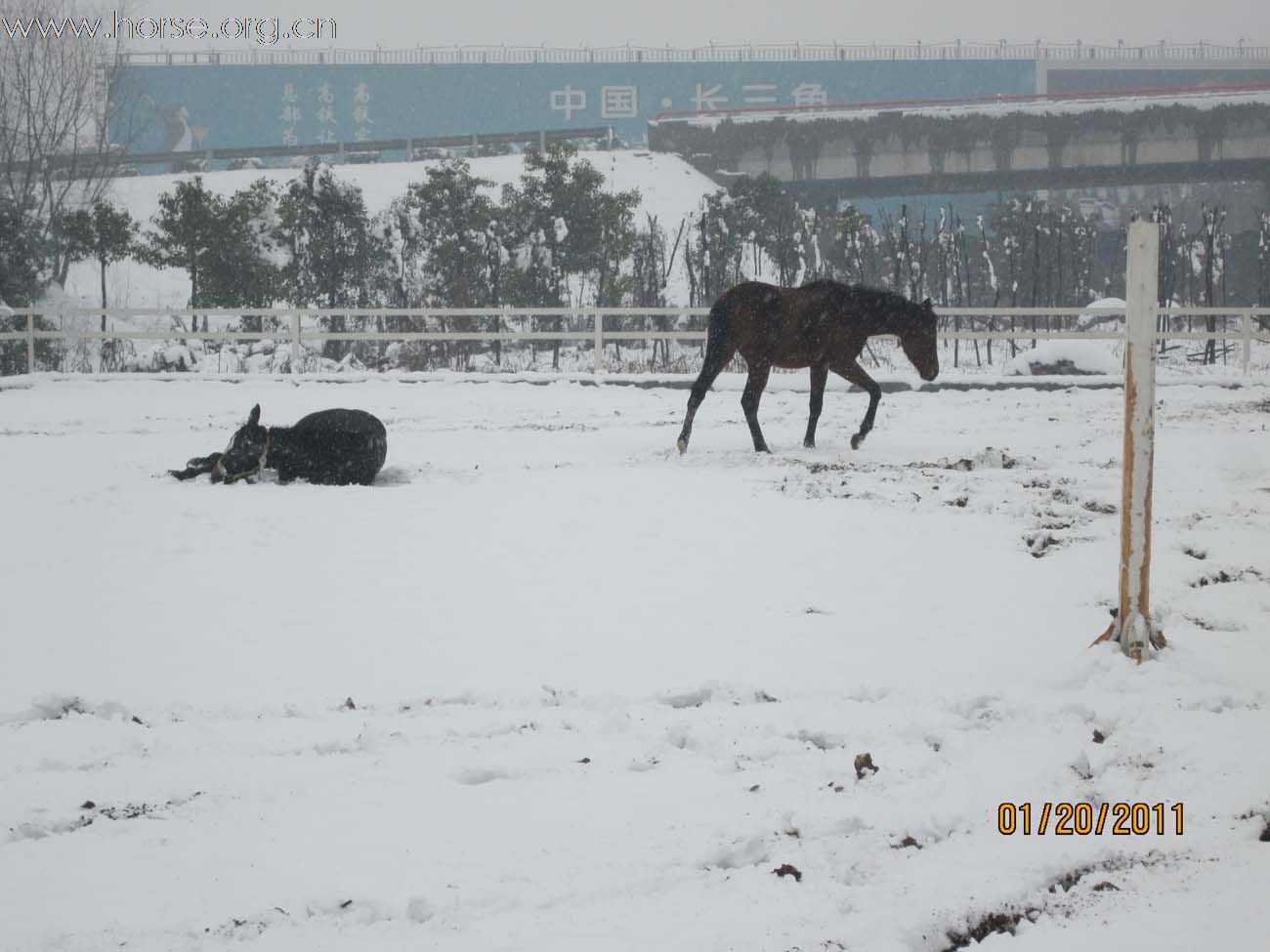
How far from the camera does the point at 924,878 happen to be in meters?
2.82

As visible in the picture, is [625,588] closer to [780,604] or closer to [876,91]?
[780,604]

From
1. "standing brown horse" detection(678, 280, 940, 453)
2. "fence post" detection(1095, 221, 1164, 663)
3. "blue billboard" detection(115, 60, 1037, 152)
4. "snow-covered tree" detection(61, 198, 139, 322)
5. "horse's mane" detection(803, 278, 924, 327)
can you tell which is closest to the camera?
"fence post" detection(1095, 221, 1164, 663)

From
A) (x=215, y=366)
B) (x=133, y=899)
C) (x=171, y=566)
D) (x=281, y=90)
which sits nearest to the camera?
(x=133, y=899)

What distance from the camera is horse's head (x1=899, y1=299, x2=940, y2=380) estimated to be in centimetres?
1065

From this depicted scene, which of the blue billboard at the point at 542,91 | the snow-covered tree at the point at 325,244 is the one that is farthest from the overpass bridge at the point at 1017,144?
the snow-covered tree at the point at 325,244

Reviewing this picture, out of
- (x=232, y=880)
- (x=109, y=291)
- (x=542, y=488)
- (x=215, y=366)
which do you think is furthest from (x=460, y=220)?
(x=232, y=880)

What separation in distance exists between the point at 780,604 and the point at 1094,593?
4.73 ft

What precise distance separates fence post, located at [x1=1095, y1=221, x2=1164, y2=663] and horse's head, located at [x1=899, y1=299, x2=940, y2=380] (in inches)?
245

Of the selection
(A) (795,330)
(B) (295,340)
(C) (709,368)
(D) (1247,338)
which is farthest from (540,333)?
(D) (1247,338)

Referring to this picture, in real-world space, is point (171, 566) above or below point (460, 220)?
below

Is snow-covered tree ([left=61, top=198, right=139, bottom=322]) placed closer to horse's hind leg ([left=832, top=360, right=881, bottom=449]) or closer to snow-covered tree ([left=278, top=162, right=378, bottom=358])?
snow-covered tree ([left=278, top=162, right=378, bottom=358])
